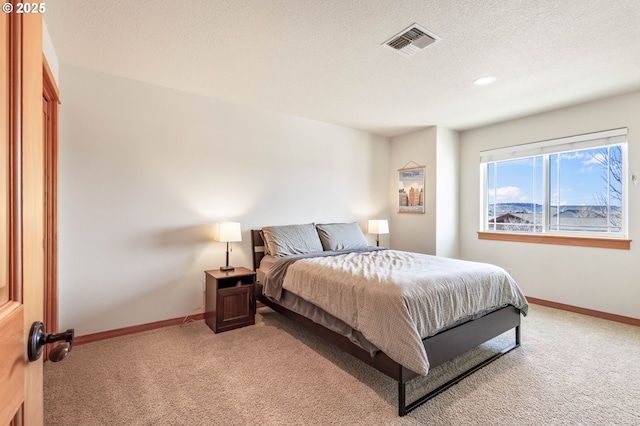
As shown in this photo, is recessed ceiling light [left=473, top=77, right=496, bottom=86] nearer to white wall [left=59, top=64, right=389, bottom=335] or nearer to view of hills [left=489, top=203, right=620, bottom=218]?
view of hills [left=489, top=203, right=620, bottom=218]

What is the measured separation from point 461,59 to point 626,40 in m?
1.12

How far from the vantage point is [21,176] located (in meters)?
0.60

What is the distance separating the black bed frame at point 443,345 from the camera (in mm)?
1865

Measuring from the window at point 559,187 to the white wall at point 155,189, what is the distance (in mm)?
2749

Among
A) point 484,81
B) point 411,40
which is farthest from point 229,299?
point 484,81

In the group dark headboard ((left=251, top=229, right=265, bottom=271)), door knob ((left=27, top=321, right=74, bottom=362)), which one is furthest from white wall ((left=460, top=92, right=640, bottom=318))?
door knob ((left=27, top=321, right=74, bottom=362))

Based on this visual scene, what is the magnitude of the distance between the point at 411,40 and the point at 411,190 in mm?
2777

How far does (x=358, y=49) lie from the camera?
2438 mm

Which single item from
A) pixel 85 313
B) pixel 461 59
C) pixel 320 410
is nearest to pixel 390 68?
pixel 461 59

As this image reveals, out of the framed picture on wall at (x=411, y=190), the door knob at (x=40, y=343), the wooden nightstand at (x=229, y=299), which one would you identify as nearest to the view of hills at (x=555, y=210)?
the framed picture on wall at (x=411, y=190)

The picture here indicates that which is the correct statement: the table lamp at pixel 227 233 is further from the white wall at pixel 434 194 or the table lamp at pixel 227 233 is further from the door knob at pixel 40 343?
the white wall at pixel 434 194

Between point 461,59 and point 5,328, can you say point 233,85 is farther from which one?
point 5,328

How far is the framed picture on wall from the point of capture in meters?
4.67

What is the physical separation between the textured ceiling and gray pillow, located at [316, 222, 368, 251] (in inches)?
62.3
